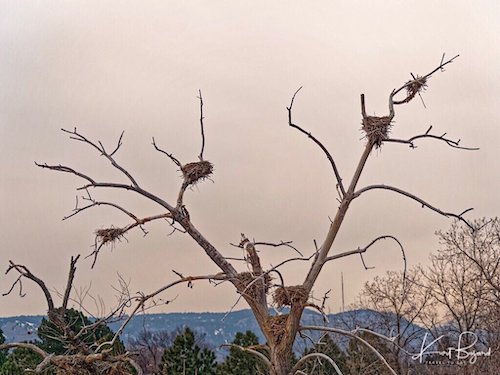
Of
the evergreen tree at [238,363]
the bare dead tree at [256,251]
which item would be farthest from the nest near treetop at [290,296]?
the evergreen tree at [238,363]

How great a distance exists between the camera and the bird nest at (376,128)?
3787 millimetres

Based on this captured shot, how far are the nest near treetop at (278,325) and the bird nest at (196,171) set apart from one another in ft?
2.44

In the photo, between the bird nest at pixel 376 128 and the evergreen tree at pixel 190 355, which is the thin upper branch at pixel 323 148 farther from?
the evergreen tree at pixel 190 355

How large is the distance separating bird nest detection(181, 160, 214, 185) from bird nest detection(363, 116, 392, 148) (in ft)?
2.52

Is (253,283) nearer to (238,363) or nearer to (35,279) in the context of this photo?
A: (35,279)

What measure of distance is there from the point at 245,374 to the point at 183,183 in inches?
336

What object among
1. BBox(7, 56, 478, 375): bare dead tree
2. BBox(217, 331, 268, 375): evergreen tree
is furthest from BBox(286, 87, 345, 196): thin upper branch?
BBox(217, 331, 268, 375): evergreen tree

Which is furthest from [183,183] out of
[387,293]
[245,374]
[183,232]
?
[387,293]

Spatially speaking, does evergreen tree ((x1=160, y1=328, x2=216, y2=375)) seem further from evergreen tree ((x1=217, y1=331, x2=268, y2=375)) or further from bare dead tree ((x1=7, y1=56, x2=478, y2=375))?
bare dead tree ((x1=7, y1=56, x2=478, y2=375))

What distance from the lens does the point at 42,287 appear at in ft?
10.0

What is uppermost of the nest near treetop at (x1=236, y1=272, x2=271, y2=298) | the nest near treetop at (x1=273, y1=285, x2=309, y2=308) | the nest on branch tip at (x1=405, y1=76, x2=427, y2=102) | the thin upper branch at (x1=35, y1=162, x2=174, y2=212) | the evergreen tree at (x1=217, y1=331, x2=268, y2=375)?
the nest on branch tip at (x1=405, y1=76, x2=427, y2=102)

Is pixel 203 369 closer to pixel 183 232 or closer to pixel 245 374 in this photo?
pixel 245 374

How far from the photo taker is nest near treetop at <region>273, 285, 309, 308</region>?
370 centimetres

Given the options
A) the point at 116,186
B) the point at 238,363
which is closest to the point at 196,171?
the point at 116,186
